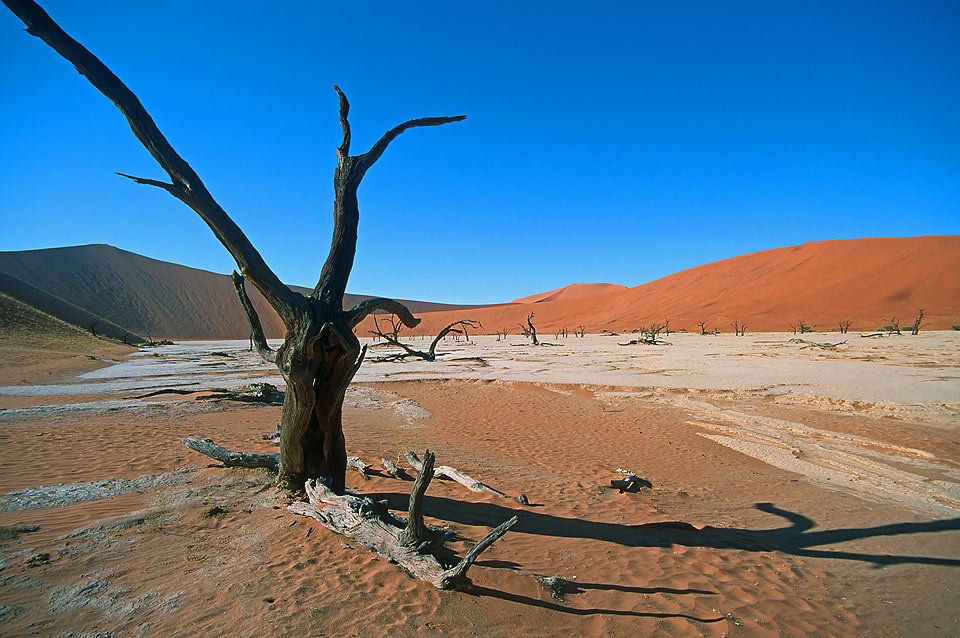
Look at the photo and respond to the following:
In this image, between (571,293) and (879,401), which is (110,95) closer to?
(879,401)

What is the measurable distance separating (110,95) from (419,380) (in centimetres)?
1572

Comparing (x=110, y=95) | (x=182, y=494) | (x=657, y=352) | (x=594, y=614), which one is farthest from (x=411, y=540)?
(x=657, y=352)

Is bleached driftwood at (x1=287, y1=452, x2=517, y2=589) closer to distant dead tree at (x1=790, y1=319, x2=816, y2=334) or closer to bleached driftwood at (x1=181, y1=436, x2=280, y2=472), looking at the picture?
bleached driftwood at (x1=181, y1=436, x2=280, y2=472)

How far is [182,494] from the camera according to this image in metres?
5.28

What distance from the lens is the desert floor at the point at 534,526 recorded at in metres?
3.14

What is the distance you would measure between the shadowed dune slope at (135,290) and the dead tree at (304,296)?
81.9 m

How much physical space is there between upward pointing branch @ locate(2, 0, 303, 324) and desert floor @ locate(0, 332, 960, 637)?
2.37 metres

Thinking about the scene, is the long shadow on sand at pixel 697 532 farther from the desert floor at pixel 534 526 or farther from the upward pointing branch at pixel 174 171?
the upward pointing branch at pixel 174 171

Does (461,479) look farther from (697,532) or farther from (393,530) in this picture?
(697,532)

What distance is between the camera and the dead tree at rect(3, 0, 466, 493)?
13.3 ft

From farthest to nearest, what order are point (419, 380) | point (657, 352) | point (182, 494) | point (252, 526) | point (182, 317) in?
1. point (182, 317)
2. point (657, 352)
3. point (419, 380)
4. point (182, 494)
5. point (252, 526)

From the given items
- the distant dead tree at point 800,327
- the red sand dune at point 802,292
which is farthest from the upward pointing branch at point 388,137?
the red sand dune at point 802,292

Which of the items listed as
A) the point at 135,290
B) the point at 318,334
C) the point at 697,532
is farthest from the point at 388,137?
the point at 135,290

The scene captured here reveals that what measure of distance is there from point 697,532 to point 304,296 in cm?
501
